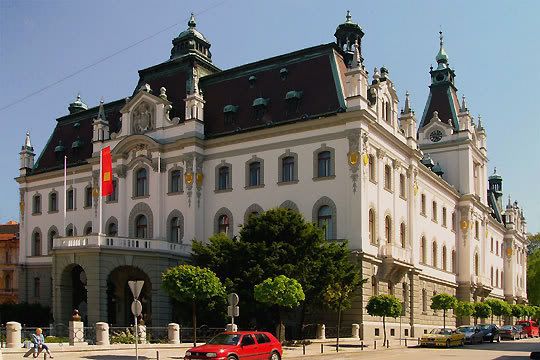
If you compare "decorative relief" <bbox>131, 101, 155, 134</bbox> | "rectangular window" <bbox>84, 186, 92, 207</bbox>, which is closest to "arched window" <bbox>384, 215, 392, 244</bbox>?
"decorative relief" <bbox>131, 101, 155, 134</bbox>

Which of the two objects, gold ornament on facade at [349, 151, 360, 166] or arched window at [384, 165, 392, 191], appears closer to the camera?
gold ornament on facade at [349, 151, 360, 166]

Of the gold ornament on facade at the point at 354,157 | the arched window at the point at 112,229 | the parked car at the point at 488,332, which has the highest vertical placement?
the gold ornament on facade at the point at 354,157

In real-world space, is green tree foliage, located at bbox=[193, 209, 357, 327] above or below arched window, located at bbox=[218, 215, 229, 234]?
below

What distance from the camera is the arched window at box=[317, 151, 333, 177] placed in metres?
50.6

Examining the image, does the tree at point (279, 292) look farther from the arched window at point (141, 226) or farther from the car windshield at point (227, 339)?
the arched window at point (141, 226)

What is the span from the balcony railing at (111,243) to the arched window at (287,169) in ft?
30.5

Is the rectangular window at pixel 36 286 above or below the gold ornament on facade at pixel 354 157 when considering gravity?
below

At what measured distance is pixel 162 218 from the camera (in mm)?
57406

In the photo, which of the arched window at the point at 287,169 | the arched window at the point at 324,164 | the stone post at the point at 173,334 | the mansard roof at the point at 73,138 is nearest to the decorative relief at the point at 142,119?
the mansard roof at the point at 73,138

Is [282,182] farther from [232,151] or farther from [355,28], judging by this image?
[355,28]

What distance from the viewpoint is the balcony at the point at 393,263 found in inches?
2030

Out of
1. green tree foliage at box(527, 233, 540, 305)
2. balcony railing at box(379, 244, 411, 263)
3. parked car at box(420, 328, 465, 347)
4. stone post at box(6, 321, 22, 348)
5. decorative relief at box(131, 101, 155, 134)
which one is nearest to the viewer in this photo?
stone post at box(6, 321, 22, 348)

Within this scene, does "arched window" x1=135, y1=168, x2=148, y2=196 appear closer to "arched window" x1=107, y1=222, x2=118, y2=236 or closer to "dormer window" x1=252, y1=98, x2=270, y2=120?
"arched window" x1=107, y1=222, x2=118, y2=236

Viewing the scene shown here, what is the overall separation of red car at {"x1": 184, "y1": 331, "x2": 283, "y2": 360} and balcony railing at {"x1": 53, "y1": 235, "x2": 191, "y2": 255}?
22.4 metres
